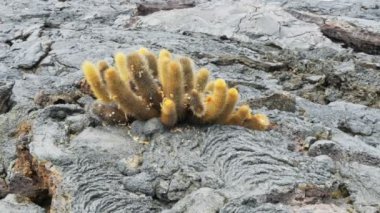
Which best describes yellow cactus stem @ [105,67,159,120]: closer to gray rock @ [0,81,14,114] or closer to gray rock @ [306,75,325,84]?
gray rock @ [0,81,14,114]

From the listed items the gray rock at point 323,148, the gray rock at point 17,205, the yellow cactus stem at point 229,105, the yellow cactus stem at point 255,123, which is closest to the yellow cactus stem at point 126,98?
the yellow cactus stem at point 229,105

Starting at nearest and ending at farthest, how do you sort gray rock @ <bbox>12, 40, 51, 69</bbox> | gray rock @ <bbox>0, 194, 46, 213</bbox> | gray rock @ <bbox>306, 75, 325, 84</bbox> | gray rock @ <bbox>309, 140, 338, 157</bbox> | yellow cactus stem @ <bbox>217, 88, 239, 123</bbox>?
gray rock @ <bbox>0, 194, 46, 213</bbox> < yellow cactus stem @ <bbox>217, 88, 239, 123</bbox> < gray rock @ <bbox>309, 140, 338, 157</bbox> < gray rock @ <bbox>306, 75, 325, 84</bbox> < gray rock @ <bbox>12, 40, 51, 69</bbox>

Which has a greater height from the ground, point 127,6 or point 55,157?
point 55,157

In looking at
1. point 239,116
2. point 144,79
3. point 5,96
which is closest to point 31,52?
point 5,96

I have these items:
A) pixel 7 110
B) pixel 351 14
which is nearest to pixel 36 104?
pixel 7 110

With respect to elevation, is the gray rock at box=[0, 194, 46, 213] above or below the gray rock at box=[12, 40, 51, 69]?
above

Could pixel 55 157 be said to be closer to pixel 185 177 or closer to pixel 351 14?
pixel 185 177

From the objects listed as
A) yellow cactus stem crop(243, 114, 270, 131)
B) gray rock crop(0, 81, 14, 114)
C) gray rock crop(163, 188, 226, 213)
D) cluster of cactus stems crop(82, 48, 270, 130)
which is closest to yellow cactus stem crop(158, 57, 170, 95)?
cluster of cactus stems crop(82, 48, 270, 130)
